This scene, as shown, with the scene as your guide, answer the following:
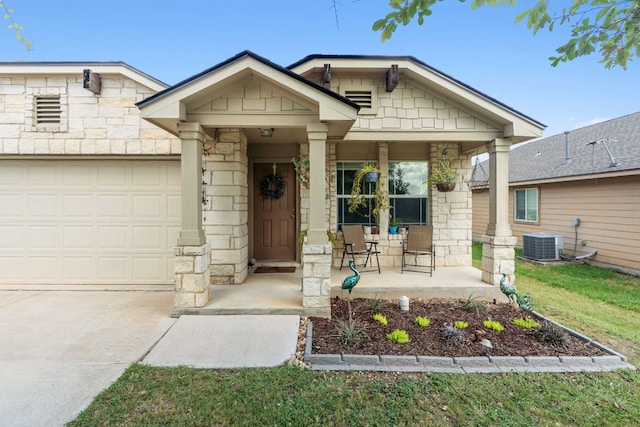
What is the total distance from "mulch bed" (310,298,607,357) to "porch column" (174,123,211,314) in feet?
5.37

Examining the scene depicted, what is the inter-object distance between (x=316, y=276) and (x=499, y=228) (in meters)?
3.23

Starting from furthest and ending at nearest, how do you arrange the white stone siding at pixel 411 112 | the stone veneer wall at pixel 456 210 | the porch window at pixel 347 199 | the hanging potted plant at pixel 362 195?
the porch window at pixel 347 199, the stone veneer wall at pixel 456 210, the hanging potted plant at pixel 362 195, the white stone siding at pixel 411 112

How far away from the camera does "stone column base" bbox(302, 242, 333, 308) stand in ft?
13.3

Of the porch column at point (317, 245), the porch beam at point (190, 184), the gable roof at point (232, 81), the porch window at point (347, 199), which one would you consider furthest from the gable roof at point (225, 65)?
the porch window at point (347, 199)

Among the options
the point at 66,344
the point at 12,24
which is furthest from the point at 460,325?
the point at 12,24

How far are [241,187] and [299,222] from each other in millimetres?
1515

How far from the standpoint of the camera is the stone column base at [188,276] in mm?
4070

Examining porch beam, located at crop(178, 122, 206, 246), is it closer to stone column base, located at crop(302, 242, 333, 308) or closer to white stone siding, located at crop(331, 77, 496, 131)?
stone column base, located at crop(302, 242, 333, 308)

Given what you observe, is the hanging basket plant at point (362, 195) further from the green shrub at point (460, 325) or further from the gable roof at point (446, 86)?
the green shrub at point (460, 325)

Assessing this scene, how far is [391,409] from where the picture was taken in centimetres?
239

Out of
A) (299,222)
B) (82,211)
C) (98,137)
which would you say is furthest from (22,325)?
(299,222)

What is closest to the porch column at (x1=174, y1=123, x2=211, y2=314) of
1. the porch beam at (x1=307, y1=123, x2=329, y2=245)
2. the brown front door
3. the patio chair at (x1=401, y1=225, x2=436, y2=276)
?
the porch beam at (x1=307, y1=123, x2=329, y2=245)

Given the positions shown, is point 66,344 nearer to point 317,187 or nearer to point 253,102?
point 317,187

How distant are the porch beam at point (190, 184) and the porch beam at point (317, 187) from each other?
4.99 feet
